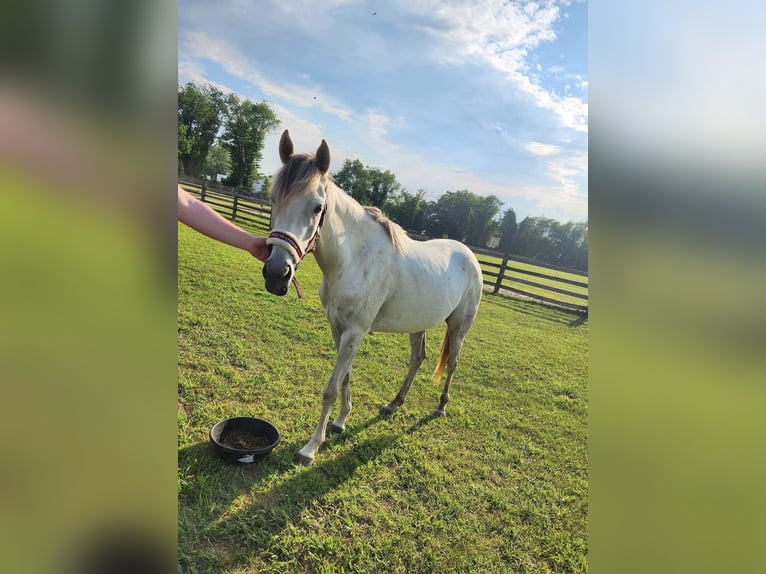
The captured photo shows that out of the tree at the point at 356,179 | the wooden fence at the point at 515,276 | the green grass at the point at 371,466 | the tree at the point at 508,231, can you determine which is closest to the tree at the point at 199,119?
the wooden fence at the point at 515,276

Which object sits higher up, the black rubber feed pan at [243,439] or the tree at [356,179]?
the tree at [356,179]

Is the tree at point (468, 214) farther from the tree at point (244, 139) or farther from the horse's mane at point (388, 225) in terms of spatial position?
the horse's mane at point (388, 225)

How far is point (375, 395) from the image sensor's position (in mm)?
4340

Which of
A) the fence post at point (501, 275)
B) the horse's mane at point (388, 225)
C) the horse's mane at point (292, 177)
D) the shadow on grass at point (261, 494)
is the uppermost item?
the horse's mane at point (292, 177)

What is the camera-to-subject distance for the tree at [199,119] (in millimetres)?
25469

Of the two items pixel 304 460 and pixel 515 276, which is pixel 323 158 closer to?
pixel 304 460

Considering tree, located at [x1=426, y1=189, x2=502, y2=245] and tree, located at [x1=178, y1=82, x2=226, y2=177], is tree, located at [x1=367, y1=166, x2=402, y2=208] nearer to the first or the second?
tree, located at [x1=426, y1=189, x2=502, y2=245]

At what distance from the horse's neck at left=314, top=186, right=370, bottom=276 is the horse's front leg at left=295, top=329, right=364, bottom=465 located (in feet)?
1.77
